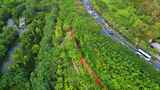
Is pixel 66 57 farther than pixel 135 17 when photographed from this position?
No

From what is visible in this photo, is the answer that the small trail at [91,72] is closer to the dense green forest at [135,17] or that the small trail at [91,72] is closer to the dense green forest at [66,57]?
the dense green forest at [66,57]

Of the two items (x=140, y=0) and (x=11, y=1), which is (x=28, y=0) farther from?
(x=140, y=0)

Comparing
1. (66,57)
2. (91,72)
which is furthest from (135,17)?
(91,72)

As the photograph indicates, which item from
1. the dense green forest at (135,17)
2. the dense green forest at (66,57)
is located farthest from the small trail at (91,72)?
the dense green forest at (135,17)

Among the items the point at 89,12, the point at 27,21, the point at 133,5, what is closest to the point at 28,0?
the point at 27,21

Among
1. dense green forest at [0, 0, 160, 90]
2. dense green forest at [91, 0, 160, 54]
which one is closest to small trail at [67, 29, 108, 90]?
dense green forest at [0, 0, 160, 90]

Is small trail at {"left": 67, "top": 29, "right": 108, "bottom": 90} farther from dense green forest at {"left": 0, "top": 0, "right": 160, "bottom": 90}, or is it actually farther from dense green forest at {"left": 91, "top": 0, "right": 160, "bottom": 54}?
dense green forest at {"left": 91, "top": 0, "right": 160, "bottom": 54}

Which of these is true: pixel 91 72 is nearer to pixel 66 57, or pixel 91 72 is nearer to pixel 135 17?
pixel 66 57
